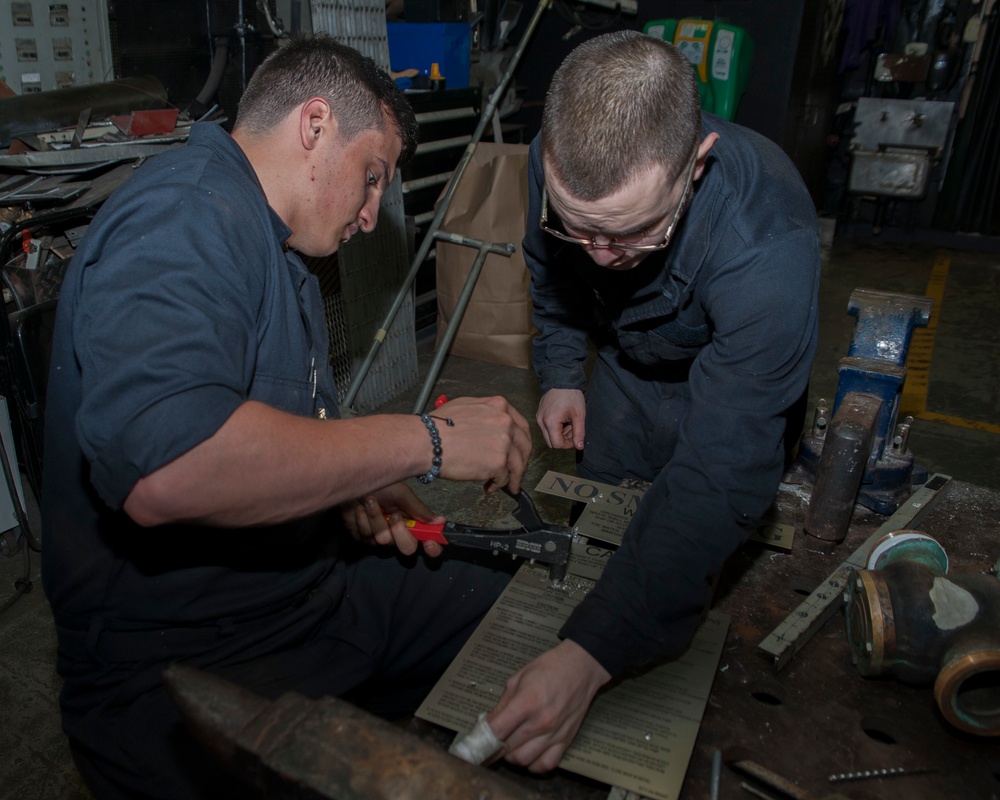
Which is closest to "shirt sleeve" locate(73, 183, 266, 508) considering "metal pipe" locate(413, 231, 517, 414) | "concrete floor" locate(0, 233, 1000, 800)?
"concrete floor" locate(0, 233, 1000, 800)

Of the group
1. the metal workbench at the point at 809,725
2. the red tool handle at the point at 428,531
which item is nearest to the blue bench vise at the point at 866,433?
the metal workbench at the point at 809,725

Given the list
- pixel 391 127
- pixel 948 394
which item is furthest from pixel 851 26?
pixel 391 127

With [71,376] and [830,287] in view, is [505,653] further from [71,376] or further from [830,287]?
[830,287]

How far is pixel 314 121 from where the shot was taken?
1.32m

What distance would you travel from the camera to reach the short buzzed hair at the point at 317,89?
1344 mm

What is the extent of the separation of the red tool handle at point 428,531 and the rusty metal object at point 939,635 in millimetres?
768

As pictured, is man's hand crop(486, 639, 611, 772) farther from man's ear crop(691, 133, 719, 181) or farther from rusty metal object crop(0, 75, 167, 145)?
rusty metal object crop(0, 75, 167, 145)

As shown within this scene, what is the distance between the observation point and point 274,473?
1.04 meters

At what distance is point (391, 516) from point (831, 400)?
2.85 meters

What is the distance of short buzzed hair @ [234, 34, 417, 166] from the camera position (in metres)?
1.34

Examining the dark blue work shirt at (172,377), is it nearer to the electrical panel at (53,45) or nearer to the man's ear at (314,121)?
the man's ear at (314,121)

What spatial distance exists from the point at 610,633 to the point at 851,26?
670 cm

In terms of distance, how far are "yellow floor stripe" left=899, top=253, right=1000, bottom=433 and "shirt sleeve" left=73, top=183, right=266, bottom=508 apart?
280cm

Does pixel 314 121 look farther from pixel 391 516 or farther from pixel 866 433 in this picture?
pixel 866 433
